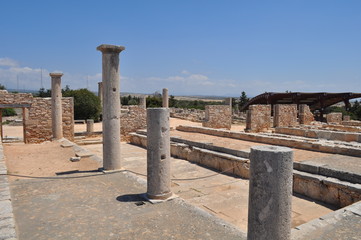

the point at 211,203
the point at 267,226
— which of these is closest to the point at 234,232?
the point at 267,226

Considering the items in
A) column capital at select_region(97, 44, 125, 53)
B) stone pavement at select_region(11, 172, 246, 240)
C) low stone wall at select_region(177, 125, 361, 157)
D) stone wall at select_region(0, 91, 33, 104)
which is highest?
column capital at select_region(97, 44, 125, 53)

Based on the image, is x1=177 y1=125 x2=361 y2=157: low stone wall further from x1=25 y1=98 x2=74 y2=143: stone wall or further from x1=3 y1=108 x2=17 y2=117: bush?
x1=3 y1=108 x2=17 y2=117: bush

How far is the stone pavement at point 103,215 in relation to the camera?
4.41 metres

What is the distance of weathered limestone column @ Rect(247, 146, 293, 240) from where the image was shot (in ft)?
10.6

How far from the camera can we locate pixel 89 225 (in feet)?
15.5

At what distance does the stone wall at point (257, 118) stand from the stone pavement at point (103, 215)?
12.6 metres

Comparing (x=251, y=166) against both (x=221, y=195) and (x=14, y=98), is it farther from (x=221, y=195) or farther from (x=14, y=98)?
(x=14, y=98)

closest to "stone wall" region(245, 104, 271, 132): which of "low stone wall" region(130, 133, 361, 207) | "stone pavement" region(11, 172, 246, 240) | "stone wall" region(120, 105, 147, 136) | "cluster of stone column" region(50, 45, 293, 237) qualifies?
"stone wall" region(120, 105, 147, 136)

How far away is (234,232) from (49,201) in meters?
3.87

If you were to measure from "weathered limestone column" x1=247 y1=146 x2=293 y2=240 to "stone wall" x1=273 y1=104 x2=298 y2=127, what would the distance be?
16639mm

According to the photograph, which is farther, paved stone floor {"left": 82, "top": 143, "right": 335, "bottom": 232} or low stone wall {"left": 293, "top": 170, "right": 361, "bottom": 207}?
low stone wall {"left": 293, "top": 170, "right": 361, "bottom": 207}

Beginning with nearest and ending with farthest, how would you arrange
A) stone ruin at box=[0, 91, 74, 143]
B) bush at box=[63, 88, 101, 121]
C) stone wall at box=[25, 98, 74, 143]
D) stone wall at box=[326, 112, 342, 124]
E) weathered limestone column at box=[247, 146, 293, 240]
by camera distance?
weathered limestone column at box=[247, 146, 293, 240] → stone ruin at box=[0, 91, 74, 143] → stone wall at box=[25, 98, 74, 143] → stone wall at box=[326, 112, 342, 124] → bush at box=[63, 88, 101, 121]

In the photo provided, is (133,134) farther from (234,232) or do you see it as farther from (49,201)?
(234,232)

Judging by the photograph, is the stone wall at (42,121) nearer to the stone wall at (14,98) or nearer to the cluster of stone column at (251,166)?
the stone wall at (14,98)
